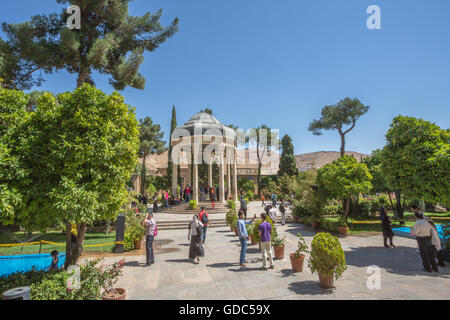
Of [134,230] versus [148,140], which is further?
[148,140]

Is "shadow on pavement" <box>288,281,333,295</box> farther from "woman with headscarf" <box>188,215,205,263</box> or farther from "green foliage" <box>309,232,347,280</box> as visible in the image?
"woman with headscarf" <box>188,215,205,263</box>

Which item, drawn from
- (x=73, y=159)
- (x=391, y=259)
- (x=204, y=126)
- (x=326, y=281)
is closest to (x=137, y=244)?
(x=73, y=159)

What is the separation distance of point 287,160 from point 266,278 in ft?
115

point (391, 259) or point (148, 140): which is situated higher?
point (148, 140)

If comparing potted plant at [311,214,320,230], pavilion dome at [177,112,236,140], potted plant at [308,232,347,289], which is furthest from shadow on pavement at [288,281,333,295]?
pavilion dome at [177,112,236,140]

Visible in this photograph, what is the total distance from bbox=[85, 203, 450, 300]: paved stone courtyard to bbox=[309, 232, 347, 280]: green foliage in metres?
0.48

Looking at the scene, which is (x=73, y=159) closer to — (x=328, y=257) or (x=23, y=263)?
(x=23, y=263)

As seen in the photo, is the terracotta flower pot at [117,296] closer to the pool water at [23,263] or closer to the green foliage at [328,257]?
the pool water at [23,263]

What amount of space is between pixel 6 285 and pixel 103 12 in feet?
48.2

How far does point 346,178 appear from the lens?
38.5 ft

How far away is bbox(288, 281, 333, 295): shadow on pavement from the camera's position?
5.20 metres

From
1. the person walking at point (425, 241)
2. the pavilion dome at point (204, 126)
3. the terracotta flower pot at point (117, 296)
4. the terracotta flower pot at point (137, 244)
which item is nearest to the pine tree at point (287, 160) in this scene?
the pavilion dome at point (204, 126)
